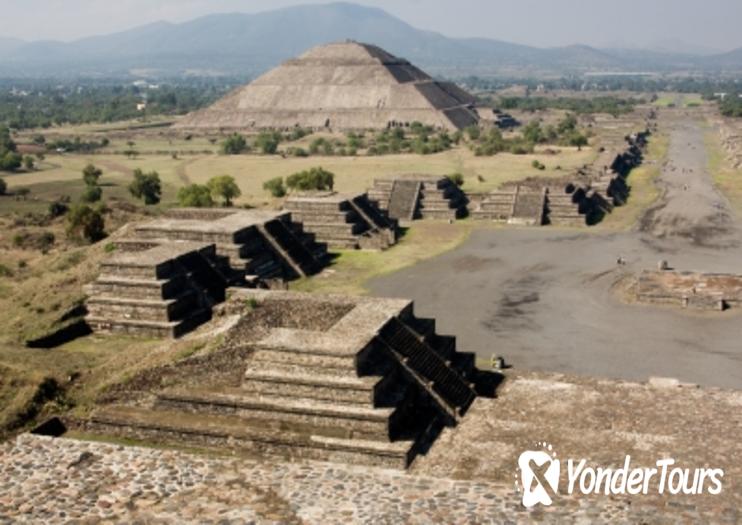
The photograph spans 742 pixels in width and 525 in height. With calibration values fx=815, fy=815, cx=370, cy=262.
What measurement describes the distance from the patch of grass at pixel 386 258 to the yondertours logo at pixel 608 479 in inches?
724

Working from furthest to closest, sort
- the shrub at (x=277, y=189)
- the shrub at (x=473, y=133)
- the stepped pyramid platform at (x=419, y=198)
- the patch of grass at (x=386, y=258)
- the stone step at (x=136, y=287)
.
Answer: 1. the shrub at (x=473, y=133)
2. the shrub at (x=277, y=189)
3. the stepped pyramid platform at (x=419, y=198)
4. the patch of grass at (x=386, y=258)
5. the stone step at (x=136, y=287)

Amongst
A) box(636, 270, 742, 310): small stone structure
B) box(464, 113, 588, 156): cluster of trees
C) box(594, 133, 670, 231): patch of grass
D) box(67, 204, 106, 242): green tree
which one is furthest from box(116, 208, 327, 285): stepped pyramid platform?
box(464, 113, 588, 156): cluster of trees

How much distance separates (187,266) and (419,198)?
26.2m

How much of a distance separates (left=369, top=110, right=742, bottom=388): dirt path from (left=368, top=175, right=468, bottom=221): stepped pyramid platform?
195 inches

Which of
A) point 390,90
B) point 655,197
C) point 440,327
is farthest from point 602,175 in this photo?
point 390,90

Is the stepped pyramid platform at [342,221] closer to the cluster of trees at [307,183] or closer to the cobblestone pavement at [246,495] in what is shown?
the cluster of trees at [307,183]

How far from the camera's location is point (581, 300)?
32.7 metres

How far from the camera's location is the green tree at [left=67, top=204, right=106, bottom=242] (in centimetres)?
4131

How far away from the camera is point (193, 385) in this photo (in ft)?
65.1

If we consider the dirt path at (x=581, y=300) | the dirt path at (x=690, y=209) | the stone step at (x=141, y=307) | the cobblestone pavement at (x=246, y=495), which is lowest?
the dirt path at (x=581, y=300)

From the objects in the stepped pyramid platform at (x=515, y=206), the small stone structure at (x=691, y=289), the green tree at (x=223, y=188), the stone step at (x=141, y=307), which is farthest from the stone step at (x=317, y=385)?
the green tree at (x=223, y=188)

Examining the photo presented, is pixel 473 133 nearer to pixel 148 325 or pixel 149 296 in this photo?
pixel 149 296

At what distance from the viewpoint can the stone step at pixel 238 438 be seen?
56.3 feet

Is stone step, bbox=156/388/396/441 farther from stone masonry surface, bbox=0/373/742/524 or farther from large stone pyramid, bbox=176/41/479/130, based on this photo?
large stone pyramid, bbox=176/41/479/130
